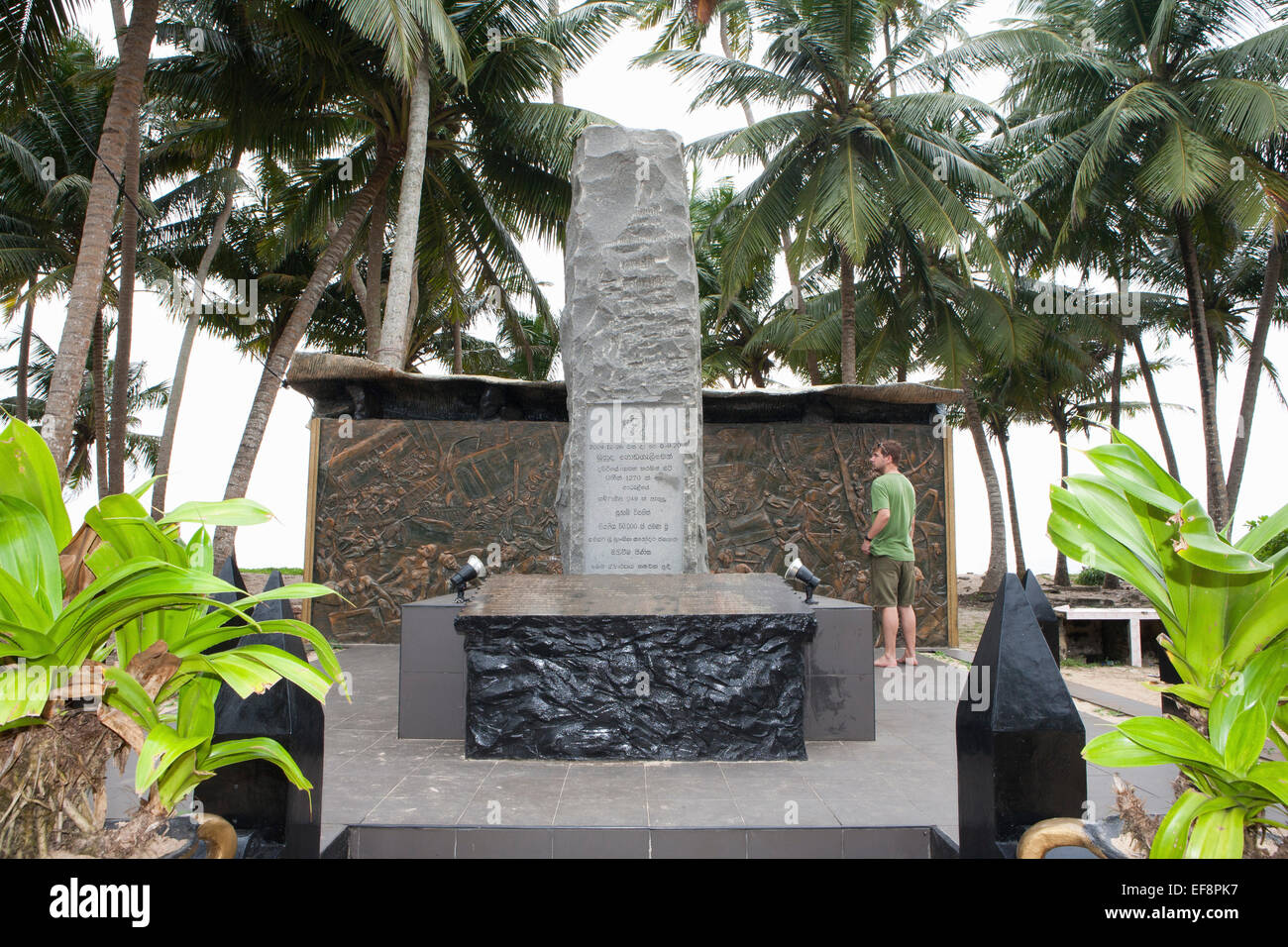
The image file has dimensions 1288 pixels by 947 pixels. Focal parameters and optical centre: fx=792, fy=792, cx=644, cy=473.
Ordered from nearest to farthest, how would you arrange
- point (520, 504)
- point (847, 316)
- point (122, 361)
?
point (520, 504)
point (122, 361)
point (847, 316)

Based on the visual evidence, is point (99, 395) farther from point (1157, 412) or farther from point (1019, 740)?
point (1157, 412)

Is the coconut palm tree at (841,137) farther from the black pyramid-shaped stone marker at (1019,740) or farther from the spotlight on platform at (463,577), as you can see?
the black pyramid-shaped stone marker at (1019,740)

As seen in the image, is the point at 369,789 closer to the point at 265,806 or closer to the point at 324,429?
the point at 265,806

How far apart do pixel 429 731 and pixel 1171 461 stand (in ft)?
71.9

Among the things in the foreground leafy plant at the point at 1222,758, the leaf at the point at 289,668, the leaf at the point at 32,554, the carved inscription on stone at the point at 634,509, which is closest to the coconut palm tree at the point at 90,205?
the carved inscription on stone at the point at 634,509

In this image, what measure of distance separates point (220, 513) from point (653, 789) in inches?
111

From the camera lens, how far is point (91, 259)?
8.28 meters

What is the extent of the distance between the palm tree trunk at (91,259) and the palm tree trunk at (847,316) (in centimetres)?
1155

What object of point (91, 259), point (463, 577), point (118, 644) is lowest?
point (463, 577)

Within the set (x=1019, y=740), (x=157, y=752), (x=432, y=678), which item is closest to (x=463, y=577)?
(x=432, y=678)

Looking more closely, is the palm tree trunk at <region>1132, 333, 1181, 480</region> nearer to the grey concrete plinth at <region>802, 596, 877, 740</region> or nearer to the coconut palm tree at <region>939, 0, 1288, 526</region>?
the coconut palm tree at <region>939, 0, 1288, 526</region>

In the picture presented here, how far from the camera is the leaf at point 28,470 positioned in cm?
205

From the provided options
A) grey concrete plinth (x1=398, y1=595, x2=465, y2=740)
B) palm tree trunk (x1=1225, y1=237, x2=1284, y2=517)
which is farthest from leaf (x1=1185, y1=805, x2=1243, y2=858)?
palm tree trunk (x1=1225, y1=237, x2=1284, y2=517)
